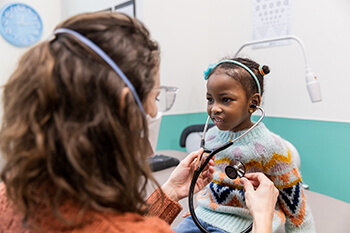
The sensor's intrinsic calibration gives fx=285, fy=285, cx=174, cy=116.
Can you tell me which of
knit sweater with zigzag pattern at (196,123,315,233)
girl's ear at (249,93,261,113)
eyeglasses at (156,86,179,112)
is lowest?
knit sweater with zigzag pattern at (196,123,315,233)

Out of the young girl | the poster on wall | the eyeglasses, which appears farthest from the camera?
the poster on wall

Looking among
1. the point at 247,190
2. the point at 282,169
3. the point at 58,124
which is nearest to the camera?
the point at 58,124

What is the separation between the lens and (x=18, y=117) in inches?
21.1

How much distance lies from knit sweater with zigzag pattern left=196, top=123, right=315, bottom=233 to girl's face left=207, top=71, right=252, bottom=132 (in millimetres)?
81

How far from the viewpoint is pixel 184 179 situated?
1.10 metres

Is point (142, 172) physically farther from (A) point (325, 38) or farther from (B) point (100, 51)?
(A) point (325, 38)

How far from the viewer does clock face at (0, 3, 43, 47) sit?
2.27 m

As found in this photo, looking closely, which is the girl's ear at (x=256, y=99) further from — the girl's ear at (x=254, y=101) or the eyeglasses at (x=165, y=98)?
the eyeglasses at (x=165, y=98)

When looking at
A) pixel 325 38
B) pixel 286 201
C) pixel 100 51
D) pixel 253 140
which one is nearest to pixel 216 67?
pixel 253 140

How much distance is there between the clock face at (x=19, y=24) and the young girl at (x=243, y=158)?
182 centimetres

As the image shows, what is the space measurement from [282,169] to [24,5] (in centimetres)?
237

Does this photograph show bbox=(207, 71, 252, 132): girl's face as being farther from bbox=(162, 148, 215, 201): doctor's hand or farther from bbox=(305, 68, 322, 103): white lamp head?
bbox=(305, 68, 322, 103): white lamp head

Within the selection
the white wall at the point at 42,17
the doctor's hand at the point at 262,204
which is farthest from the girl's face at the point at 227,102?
the white wall at the point at 42,17

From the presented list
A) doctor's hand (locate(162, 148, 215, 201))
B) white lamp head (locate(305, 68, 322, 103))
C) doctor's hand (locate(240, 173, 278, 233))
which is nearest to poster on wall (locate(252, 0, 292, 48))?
white lamp head (locate(305, 68, 322, 103))
